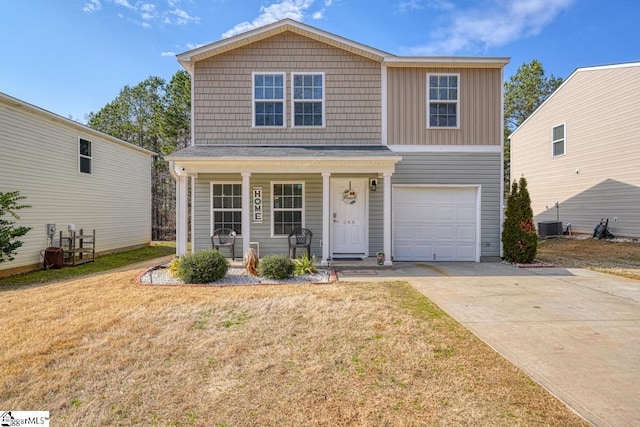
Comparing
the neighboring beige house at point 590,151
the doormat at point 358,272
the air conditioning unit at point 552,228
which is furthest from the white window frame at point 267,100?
the air conditioning unit at point 552,228

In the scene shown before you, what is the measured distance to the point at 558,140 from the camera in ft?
48.3

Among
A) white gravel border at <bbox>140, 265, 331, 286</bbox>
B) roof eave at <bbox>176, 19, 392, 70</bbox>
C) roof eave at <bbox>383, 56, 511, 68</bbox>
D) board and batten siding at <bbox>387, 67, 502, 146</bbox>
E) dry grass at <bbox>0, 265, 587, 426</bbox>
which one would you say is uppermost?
roof eave at <bbox>176, 19, 392, 70</bbox>

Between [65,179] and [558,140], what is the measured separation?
2020 cm

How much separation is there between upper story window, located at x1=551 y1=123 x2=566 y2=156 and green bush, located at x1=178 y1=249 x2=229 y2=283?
16.1 meters

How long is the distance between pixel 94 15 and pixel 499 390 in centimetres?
1568

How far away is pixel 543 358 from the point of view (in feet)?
10.7

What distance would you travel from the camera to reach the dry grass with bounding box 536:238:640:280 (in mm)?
8125

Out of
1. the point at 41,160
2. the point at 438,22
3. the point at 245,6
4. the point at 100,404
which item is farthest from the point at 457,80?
the point at 41,160

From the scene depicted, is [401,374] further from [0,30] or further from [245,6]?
[0,30]

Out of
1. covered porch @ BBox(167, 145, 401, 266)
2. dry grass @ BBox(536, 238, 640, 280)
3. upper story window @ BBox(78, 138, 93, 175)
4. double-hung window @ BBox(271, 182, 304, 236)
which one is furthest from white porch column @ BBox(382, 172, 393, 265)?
upper story window @ BBox(78, 138, 93, 175)

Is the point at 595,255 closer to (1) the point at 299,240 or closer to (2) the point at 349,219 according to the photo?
(2) the point at 349,219

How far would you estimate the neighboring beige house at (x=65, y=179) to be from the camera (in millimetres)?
8320

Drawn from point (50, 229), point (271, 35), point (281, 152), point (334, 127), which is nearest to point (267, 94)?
point (271, 35)

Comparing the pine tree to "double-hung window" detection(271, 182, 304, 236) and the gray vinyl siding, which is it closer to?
"double-hung window" detection(271, 182, 304, 236)
